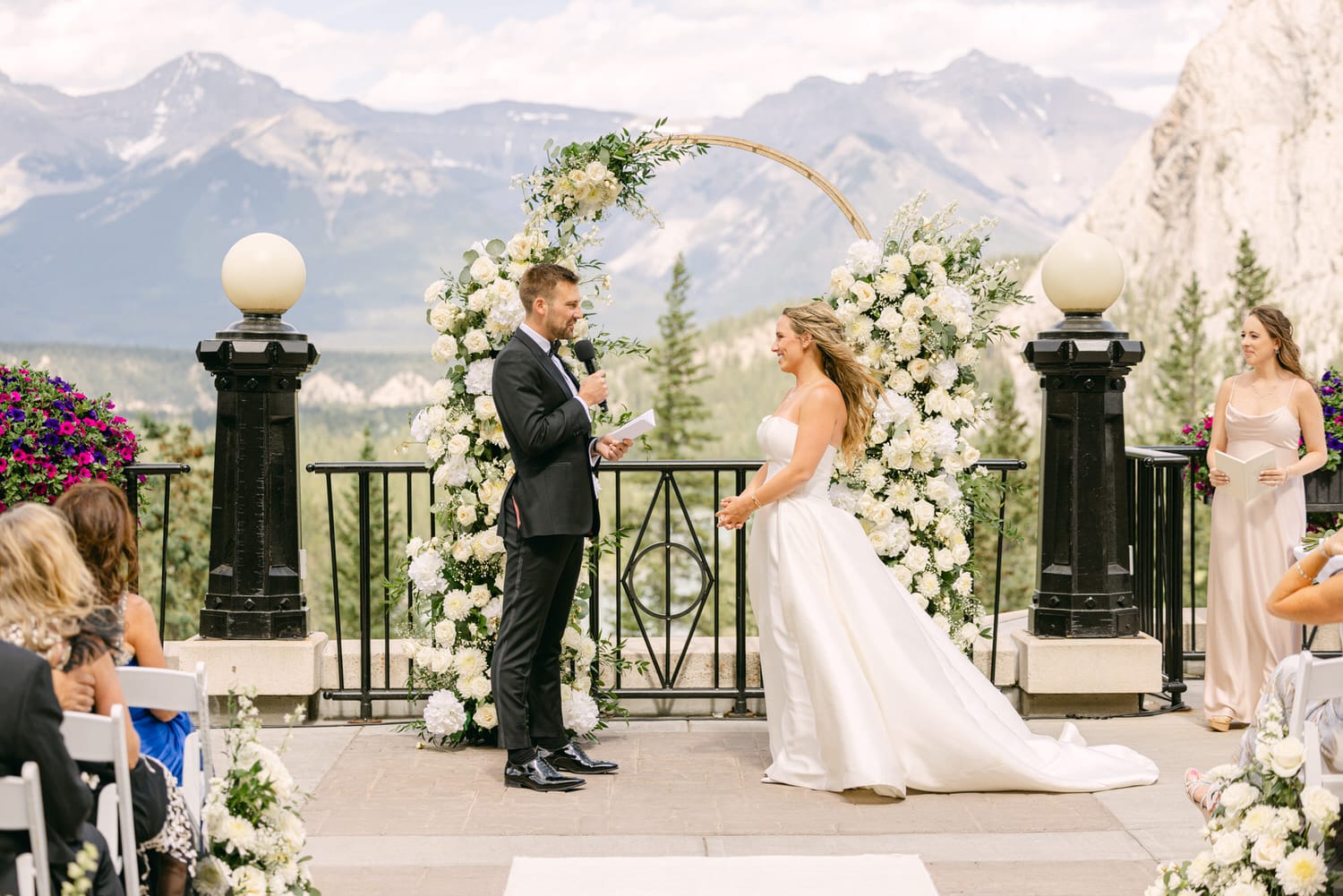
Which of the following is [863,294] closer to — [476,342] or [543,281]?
[543,281]

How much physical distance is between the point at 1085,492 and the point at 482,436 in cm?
295

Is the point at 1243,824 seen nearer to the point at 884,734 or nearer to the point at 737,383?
the point at 884,734

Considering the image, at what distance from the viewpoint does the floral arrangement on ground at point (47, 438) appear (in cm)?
636

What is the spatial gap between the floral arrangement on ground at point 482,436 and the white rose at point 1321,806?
354 centimetres

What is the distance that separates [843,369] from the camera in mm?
5926

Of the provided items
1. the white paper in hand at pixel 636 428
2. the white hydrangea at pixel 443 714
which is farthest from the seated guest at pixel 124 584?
the white hydrangea at pixel 443 714

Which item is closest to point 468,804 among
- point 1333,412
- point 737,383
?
point 1333,412

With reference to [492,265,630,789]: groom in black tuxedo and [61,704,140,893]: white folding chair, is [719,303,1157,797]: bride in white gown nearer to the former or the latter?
[492,265,630,789]: groom in black tuxedo

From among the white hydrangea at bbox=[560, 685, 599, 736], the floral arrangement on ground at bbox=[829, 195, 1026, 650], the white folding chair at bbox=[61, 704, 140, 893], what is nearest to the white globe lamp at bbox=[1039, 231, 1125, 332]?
the floral arrangement on ground at bbox=[829, 195, 1026, 650]

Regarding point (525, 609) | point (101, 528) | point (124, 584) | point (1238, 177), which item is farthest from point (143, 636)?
point (1238, 177)

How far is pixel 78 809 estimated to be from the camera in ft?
9.89

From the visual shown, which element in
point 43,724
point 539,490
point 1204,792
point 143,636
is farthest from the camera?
point 539,490

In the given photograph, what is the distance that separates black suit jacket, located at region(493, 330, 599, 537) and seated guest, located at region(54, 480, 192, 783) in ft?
6.60

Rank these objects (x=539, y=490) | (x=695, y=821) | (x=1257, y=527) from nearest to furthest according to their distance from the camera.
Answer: (x=695, y=821) < (x=539, y=490) < (x=1257, y=527)
